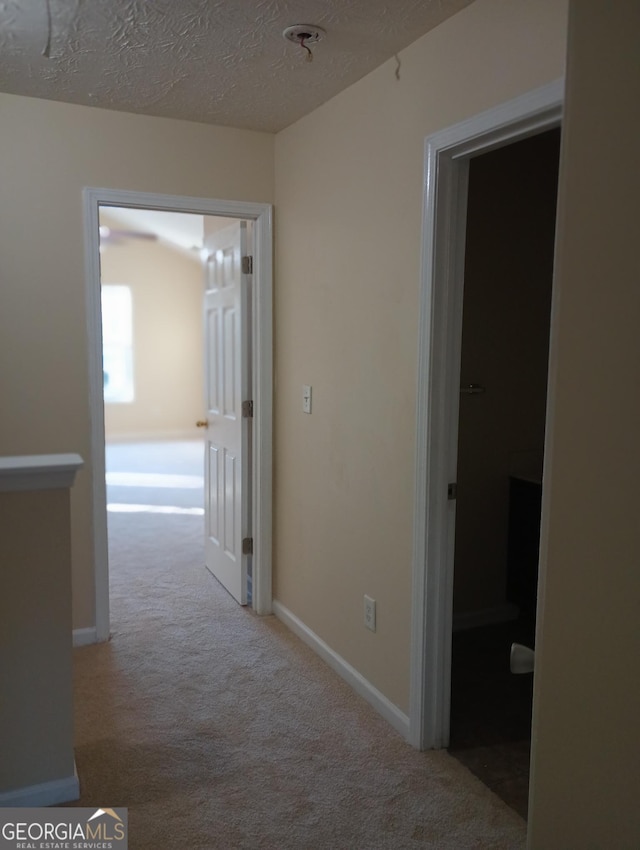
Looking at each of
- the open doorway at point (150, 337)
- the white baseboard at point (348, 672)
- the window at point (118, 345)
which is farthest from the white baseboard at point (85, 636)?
the window at point (118, 345)

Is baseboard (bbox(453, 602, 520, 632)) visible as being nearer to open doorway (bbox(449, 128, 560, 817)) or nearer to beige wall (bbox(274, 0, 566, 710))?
open doorway (bbox(449, 128, 560, 817))

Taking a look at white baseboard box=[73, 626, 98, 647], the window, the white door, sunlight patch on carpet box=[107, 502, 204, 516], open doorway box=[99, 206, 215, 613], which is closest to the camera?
white baseboard box=[73, 626, 98, 647]

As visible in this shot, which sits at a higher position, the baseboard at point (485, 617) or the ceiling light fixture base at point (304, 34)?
the ceiling light fixture base at point (304, 34)

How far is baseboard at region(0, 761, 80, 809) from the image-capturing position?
6.54 feet

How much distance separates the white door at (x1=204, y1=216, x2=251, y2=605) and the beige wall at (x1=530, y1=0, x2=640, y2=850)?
2.67 m

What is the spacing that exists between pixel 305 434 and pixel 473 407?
83 cm

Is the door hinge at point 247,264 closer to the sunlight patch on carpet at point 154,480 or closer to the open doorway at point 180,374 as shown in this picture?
the open doorway at point 180,374

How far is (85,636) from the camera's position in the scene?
3.20 metres

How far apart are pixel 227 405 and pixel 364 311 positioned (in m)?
1.38

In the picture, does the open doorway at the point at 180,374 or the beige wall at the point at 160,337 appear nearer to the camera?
the open doorway at the point at 180,374

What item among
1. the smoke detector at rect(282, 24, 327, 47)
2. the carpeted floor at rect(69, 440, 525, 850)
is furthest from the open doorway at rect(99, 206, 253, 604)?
the smoke detector at rect(282, 24, 327, 47)

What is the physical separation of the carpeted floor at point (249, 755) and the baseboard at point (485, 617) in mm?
801

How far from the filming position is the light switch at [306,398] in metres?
3.13

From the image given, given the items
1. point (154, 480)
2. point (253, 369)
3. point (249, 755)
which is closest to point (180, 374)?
point (154, 480)
